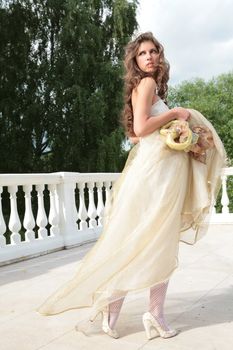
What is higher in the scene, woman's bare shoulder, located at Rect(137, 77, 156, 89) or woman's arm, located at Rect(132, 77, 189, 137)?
woman's bare shoulder, located at Rect(137, 77, 156, 89)

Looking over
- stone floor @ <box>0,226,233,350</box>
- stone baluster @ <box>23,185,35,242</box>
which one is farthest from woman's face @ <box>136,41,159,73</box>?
stone baluster @ <box>23,185,35,242</box>

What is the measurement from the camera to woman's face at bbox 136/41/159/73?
2465 millimetres

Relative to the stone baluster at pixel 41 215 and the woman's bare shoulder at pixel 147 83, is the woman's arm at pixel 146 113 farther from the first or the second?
the stone baluster at pixel 41 215

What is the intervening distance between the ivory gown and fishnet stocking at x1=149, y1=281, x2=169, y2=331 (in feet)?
0.52

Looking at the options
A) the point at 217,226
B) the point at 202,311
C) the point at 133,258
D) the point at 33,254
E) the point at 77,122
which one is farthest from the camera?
the point at 77,122

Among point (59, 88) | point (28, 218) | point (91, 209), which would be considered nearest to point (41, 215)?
point (28, 218)

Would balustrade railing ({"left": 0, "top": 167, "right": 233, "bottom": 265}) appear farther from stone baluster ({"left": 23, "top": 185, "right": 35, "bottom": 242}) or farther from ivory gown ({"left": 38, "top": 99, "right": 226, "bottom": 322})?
ivory gown ({"left": 38, "top": 99, "right": 226, "bottom": 322})

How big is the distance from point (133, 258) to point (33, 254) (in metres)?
3.10

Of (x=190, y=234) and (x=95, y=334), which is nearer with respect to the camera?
(x=95, y=334)

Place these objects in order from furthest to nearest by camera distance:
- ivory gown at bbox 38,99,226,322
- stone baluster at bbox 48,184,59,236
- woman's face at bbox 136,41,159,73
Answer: stone baluster at bbox 48,184,59,236 → woman's face at bbox 136,41,159,73 → ivory gown at bbox 38,99,226,322

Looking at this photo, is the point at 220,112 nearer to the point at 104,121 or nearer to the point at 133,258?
the point at 104,121

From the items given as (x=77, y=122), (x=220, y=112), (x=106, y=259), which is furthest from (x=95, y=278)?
(x=220, y=112)

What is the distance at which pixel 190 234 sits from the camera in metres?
2.69

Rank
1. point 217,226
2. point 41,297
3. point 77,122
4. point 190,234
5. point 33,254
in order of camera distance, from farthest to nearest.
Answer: point 77,122
point 217,226
point 33,254
point 41,297
point 190,234
